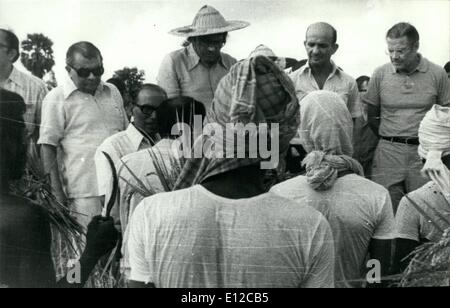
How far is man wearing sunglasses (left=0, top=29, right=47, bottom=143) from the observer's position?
2.97 meters

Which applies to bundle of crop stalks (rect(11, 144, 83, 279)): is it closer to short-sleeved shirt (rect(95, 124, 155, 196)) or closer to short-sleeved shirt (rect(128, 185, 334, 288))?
short-sleeved shirt (rect(95, 124, 155, 196))

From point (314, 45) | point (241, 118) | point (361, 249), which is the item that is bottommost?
point (361, 249)

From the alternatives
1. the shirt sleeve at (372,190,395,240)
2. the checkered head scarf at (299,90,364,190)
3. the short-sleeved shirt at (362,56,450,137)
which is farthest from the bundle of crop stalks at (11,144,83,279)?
the short-sleeved shirt at (362,56,450,137)

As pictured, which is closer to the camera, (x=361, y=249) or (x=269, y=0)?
(x=361, y=249)

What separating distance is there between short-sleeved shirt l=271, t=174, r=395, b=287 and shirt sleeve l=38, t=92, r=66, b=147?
1017 mm

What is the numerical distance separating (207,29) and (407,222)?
103 cm

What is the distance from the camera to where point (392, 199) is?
2.69 metres

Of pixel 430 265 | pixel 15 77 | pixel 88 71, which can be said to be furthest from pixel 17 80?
pixel 430 265

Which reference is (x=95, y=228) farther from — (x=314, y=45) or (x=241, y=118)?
(x=314, y=45)

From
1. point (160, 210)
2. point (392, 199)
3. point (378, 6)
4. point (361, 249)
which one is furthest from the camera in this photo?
point (378, 6)

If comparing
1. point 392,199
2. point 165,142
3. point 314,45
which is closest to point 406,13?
point 314,45

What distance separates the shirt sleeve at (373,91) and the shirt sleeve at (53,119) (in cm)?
118

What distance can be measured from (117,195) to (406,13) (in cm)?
135

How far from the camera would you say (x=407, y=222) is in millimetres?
2670
